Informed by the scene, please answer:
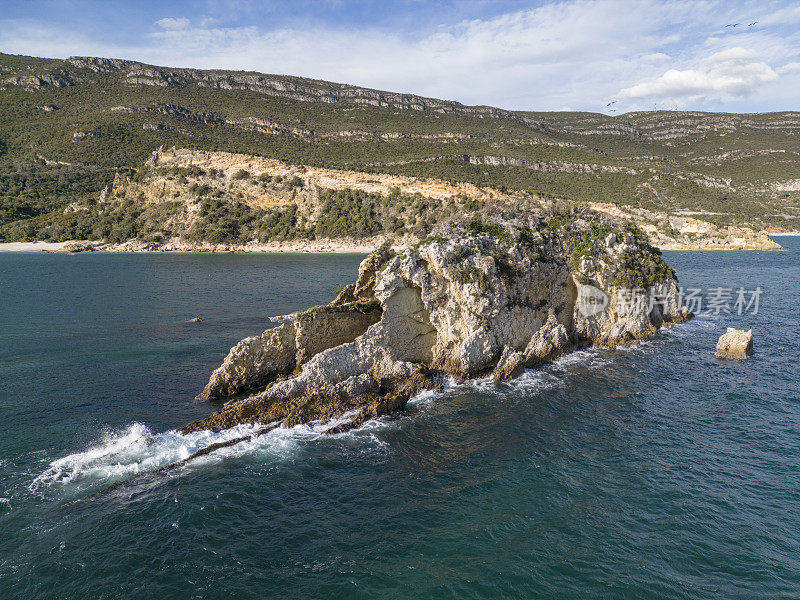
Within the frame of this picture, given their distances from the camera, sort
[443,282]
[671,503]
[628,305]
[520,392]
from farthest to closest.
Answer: [628,305], [443,282], [520,392], [671,503]

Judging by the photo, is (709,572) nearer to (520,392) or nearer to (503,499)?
(503,499)

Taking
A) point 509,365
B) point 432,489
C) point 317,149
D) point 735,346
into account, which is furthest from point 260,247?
point 432,489

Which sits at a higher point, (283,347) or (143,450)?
(283,347)

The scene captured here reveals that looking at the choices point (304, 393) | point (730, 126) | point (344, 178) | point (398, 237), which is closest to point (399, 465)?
point (304, 393)

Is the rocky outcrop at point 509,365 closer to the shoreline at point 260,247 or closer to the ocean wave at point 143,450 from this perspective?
the ocean wave at point 143,450

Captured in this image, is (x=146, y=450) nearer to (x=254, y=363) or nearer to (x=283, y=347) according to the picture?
(x=254, y=363)

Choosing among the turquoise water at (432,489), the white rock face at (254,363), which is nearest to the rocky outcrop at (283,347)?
the white rock face at (254,363)
